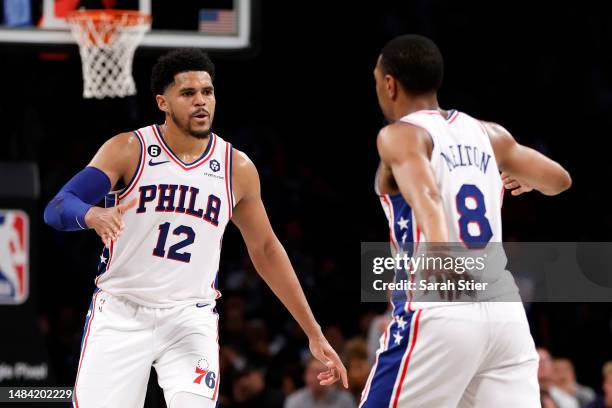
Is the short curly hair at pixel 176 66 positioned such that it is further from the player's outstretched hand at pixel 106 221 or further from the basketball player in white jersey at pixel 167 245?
the player's outstretched hand at pixel 106 221

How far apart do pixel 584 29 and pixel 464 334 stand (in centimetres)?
1037

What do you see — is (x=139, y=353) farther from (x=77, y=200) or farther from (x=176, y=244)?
(x=77, y=200)

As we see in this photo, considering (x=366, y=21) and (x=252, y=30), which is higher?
(x=366, y=21)

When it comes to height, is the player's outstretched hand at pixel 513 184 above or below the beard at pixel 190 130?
below

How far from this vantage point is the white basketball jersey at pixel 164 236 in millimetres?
5176

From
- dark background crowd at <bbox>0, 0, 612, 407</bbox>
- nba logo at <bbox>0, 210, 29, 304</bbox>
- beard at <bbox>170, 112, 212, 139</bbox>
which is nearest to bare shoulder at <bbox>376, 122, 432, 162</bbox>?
beard at <bbox>170, 112, 212, 139</bbox>

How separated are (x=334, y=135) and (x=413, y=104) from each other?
9.37 meters

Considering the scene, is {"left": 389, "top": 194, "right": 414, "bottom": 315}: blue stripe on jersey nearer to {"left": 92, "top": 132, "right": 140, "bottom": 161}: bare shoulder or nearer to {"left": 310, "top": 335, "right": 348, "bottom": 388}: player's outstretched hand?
{"left": 310, "top": 335, "right": 348, "bottom": 388}: player's outstretched hand

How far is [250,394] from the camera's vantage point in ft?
30.1

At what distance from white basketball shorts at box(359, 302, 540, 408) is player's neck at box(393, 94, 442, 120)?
0.80 meters

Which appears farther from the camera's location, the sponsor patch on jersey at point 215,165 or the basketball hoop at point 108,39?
the basketball hoop at point 108,39

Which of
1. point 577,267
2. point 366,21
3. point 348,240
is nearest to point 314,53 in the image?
point 366,21

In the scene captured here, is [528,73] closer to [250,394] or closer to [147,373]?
[250,394]

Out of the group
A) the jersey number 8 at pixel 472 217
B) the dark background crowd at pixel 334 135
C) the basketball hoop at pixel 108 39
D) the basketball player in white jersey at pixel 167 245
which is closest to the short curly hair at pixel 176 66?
the basketball player in white jersey at pixel 167 245
